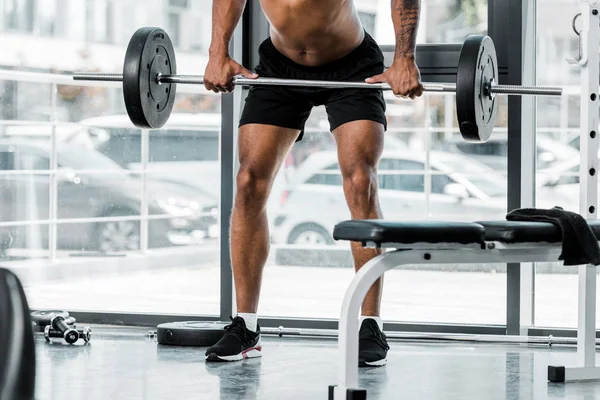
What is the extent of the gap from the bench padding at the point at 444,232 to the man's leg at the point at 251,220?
2.55ft

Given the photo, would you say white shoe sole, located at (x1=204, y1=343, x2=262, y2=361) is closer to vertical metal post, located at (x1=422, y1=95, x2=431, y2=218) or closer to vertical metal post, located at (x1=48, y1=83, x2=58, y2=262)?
vertical metal post, located at (x1=422, y1=95, x2=431, y2=218)

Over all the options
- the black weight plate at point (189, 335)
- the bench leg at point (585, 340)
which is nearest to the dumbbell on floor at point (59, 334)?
the black weight plate at point (189, 335)

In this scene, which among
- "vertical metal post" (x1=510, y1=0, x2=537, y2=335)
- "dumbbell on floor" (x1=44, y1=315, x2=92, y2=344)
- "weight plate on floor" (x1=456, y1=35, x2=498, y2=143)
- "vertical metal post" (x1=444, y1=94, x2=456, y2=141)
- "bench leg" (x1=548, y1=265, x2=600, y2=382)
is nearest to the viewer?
"bench leg" (x1=548, y1=265, x2=600, y2=382)

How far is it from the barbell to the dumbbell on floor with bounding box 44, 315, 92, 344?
2.25ft

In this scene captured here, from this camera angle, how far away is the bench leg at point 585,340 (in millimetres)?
2281

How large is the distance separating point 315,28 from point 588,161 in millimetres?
821

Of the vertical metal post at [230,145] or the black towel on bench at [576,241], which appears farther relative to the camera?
the vertical metal post at [230,145]

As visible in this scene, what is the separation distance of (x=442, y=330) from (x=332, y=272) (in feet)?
2.38

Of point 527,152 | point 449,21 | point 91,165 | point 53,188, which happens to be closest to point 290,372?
point 527,152

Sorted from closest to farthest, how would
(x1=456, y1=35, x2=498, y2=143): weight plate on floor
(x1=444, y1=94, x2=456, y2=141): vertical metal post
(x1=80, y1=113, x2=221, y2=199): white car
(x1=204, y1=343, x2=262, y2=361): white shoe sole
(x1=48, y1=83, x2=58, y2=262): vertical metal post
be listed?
1. (x1=456, y1=35, x2=498, y2=143): weight plate on floor
2. (x1=204, y1=343, x2=262, y2=361): white shoe sole
3. (x1=444, y1=94, x2=456, y2=141): vertical metal post
4. (x1=48, y1=83, x2=58, y2=262): vertical metal post
5. (x1=80, y1=113, x2=221, y2=199): white car

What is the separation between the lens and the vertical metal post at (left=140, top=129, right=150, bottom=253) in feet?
13.0

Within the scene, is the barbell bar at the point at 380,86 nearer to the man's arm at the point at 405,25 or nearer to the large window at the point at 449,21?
the man's arm at the point at 405,25

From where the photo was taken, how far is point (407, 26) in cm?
260

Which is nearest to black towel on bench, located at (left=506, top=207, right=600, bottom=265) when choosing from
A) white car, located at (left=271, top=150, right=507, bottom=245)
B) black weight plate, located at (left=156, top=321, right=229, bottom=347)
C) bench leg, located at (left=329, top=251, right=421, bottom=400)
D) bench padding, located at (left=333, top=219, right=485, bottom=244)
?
bench padding, located at (left=333, top=219, right=485, bottom=244)
